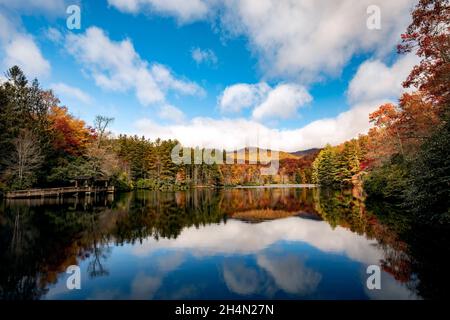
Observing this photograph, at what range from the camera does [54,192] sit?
88.6ft

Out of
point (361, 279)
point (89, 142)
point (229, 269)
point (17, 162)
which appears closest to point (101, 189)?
point (89, 142)

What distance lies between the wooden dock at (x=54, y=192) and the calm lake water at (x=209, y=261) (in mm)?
13836

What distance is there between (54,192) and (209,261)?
26808mm

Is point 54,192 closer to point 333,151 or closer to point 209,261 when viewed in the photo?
point 209,261

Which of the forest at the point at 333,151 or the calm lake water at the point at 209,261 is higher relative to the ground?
the forest at the point at 333,151

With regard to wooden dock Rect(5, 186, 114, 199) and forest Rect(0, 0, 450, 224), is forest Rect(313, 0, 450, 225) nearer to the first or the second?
forest Rect(0, 0, 450, 224)

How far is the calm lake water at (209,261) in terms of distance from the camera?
498cm

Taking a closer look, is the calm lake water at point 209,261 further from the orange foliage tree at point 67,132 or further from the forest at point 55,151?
the orange foliage tree at point 67,132

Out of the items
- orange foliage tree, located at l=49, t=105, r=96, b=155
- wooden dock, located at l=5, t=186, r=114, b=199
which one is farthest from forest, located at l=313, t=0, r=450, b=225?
orange foliage tree, located at l=49, t=105, r=96, b=155

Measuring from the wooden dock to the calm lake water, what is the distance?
13836 mm

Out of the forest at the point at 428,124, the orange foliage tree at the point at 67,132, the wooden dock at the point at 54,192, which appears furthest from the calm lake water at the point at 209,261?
the orange foliage tree at the point at 67,132

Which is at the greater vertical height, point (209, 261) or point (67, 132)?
point (67, 132)

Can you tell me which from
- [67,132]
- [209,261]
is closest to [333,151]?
[67,132]

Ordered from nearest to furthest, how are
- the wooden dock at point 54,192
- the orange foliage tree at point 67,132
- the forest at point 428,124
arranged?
1. the forest at point 428,124
2. the wooden dock at point 54,192
3. the orange foliage tree at point 67,132
